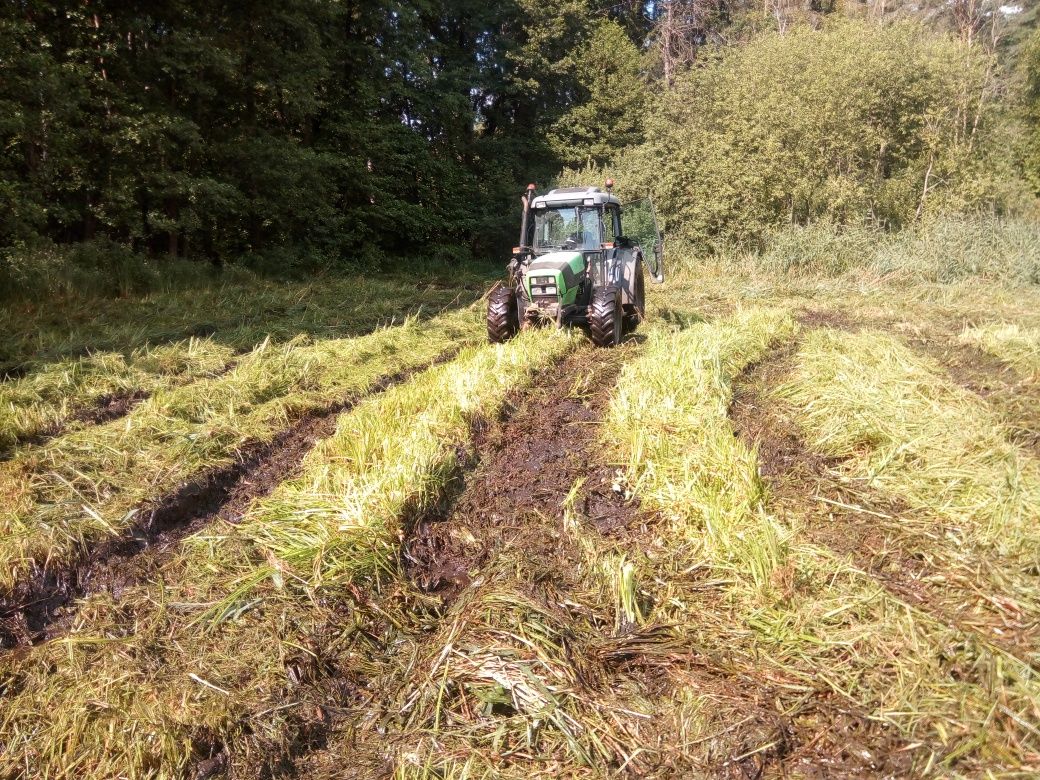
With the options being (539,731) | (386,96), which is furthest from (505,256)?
(539,731)

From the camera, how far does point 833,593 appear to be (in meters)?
2.34

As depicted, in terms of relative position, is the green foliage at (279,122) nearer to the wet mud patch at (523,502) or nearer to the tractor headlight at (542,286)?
the tractor headlight at (542,286)

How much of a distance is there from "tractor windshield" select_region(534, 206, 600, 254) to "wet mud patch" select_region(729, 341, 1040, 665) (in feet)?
13.1


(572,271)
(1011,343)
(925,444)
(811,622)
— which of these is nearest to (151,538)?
(811,622)

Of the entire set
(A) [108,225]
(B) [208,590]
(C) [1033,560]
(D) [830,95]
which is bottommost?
(B) [208,590]

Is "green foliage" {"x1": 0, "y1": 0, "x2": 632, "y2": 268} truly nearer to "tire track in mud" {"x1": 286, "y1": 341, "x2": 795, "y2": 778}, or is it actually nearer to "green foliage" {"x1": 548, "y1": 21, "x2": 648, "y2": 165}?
"green foliage" {"x1": 548, "y1": 21, "x2": 648, "y2": 165}

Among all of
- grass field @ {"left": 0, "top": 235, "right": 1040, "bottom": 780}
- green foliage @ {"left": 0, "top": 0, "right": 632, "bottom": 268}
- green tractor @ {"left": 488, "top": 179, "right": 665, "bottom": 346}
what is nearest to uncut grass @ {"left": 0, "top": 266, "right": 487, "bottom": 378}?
green foliage @ {"left": 0, "top": 0, "right": 632, "bottom": 268}

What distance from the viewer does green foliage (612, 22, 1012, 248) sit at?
14.6 meters

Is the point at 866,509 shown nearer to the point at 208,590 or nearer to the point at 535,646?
the point at 535,646

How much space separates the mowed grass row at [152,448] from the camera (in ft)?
9.45

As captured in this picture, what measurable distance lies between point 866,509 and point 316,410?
380 centimetres

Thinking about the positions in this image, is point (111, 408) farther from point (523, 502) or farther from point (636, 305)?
point (636, 305)

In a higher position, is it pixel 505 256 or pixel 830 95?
pixel 830 95

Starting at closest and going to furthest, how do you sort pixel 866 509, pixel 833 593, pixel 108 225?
pixel 833 593, pixel 866 509, pixel 108 225
